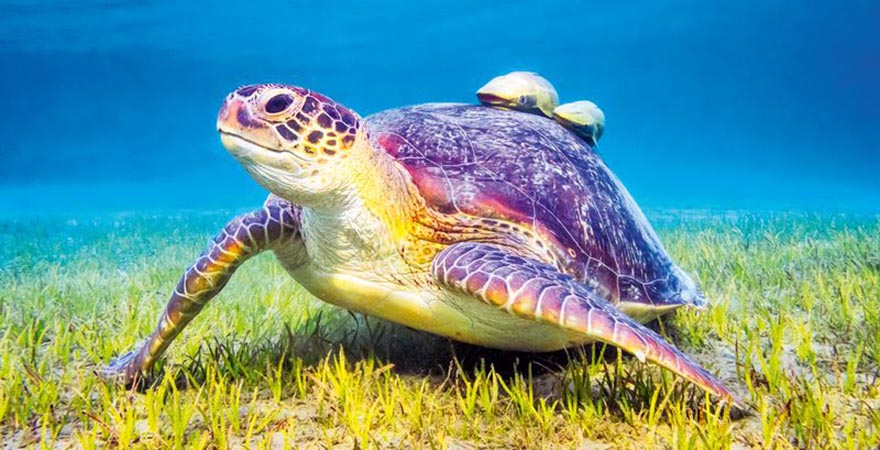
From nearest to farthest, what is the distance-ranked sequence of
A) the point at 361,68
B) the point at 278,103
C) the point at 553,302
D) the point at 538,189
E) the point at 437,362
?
the point at 553,302 < the point at 278,103 < the point at 538,189 < the point at 437,362 < the point at 361,68

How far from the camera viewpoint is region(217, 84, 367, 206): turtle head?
6.42 ft

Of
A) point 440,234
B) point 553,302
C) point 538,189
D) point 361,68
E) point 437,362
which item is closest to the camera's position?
point 553,302

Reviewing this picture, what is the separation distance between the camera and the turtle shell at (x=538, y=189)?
8.29 ft

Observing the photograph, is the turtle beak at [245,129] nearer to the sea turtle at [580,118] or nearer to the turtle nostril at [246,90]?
the turtle nostril at [246,90]

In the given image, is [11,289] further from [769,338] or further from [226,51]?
[226,51]

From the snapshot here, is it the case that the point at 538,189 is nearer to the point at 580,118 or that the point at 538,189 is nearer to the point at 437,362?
the point at 437,362

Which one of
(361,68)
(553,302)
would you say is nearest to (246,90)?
(553,302)

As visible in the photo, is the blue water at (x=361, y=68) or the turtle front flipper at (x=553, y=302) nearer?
the turtle front flipper at (x=553, y=302)

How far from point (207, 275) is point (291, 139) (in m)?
0.91

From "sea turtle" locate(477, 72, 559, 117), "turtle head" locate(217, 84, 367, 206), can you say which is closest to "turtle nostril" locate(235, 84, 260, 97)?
"turtle head" locate(217, 84, 367, 206)

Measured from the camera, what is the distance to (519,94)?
3725 mm

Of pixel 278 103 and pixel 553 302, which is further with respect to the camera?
pixel 278 103

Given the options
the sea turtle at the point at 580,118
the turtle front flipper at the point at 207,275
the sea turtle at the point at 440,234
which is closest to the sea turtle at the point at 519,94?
the sea turtle at the point at 580,118

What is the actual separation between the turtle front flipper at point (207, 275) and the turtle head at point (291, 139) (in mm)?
444
